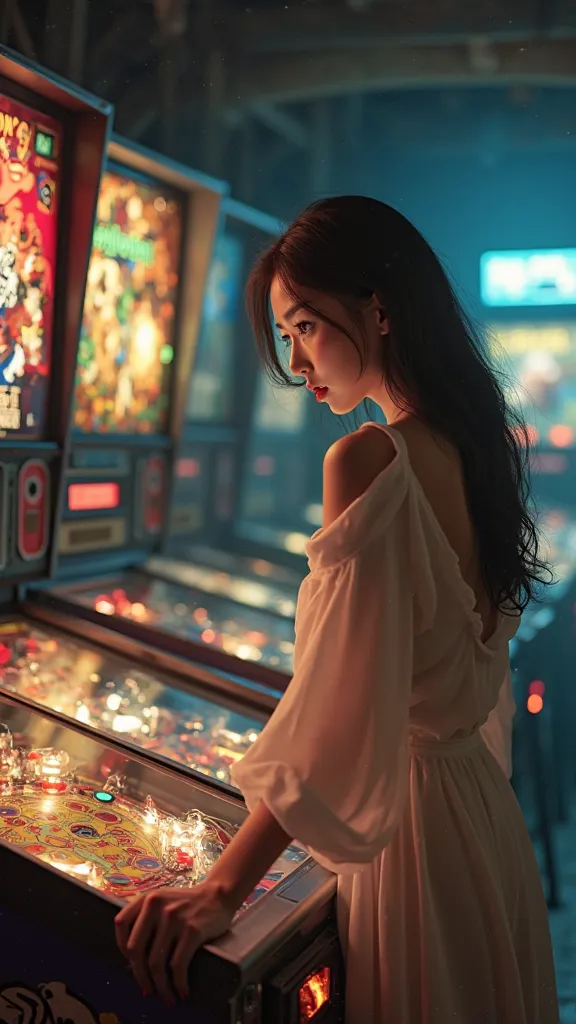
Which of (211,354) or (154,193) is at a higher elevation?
(154,193)

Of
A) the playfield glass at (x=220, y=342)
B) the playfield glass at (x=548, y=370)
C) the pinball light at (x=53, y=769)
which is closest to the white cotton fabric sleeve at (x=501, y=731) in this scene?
the pinball light at (x=53, y=769)

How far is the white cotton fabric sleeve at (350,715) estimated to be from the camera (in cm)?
90

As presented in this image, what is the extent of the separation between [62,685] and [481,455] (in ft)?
3.35

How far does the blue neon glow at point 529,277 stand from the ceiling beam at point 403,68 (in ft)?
4.13

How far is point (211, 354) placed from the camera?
3.36 m

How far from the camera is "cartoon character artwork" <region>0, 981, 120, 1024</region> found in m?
1.08

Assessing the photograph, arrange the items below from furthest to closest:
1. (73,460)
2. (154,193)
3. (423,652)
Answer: (154,193) → (73,460) → (423,652)

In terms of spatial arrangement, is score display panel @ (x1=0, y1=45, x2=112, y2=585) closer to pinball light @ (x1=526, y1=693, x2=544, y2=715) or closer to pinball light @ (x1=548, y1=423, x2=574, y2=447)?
pinball light @ (x1=526, y1=693, x2=544, y2=715)

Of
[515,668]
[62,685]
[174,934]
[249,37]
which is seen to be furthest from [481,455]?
[249,37]

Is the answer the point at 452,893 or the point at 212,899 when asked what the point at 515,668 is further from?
the point at 212,899

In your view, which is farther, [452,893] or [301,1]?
[301,1]

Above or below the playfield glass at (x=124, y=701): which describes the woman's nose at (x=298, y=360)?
above

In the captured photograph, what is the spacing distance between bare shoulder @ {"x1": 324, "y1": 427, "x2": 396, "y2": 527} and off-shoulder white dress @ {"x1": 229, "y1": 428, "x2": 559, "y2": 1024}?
24mm

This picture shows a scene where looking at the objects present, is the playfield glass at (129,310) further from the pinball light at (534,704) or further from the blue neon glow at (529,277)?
the blue neon glow at (529,277)
